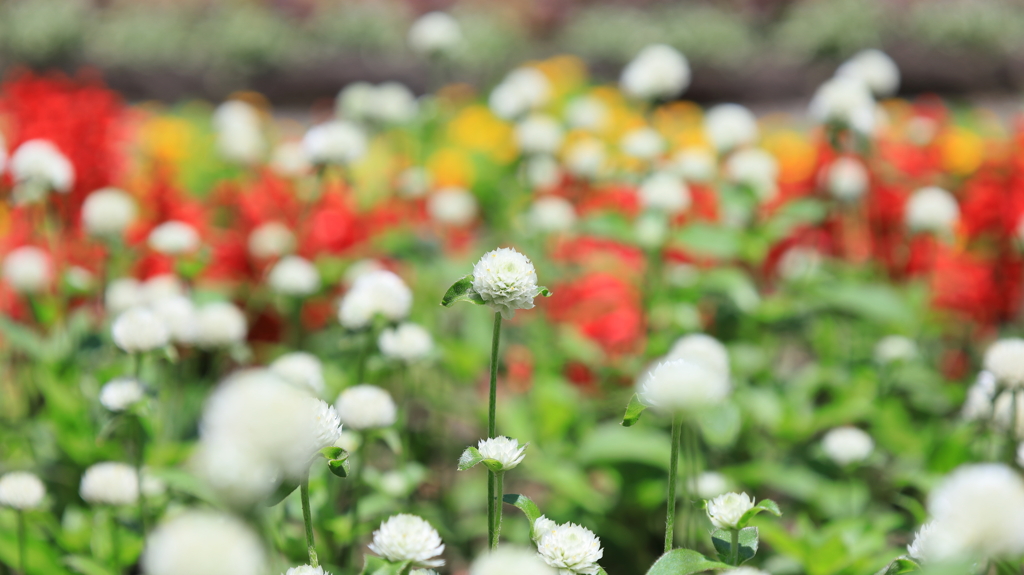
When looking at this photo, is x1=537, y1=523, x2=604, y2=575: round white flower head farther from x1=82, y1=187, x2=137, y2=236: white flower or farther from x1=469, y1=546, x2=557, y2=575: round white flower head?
x1=82, y1=187, x2=137, y2=236: white flower

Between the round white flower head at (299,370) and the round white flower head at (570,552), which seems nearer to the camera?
the round white flower head at (570,552)

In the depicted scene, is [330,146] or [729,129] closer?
[330,146]

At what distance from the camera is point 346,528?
3.74 ft

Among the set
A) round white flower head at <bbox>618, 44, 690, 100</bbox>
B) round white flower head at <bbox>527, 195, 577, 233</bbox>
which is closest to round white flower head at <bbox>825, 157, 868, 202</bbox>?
round white flower head at <bbox>618, 44, 690, 100</bbox>

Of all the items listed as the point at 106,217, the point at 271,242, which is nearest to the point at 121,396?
the point at 106,217

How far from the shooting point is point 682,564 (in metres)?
0.76

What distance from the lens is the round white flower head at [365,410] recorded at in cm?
102

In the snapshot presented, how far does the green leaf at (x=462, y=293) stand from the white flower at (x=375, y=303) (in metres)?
0.30

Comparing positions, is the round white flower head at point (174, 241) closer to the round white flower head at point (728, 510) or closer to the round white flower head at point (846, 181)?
the round white flower head at point (728, 510)

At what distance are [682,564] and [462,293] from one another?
0.33 meters

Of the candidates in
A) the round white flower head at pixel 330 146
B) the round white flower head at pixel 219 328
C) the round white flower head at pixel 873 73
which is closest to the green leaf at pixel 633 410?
the round white flower head at pixel 219 328

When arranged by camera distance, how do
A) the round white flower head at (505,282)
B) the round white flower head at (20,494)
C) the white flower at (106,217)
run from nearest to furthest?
the round white flower head at (505,282) < the round white flower head at (20,494) < the white flower at (106,217)

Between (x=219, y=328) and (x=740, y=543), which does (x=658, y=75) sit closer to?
(x=219, y=328)

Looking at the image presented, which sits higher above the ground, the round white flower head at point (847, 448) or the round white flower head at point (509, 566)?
the round white flower head at point (847, 448)
